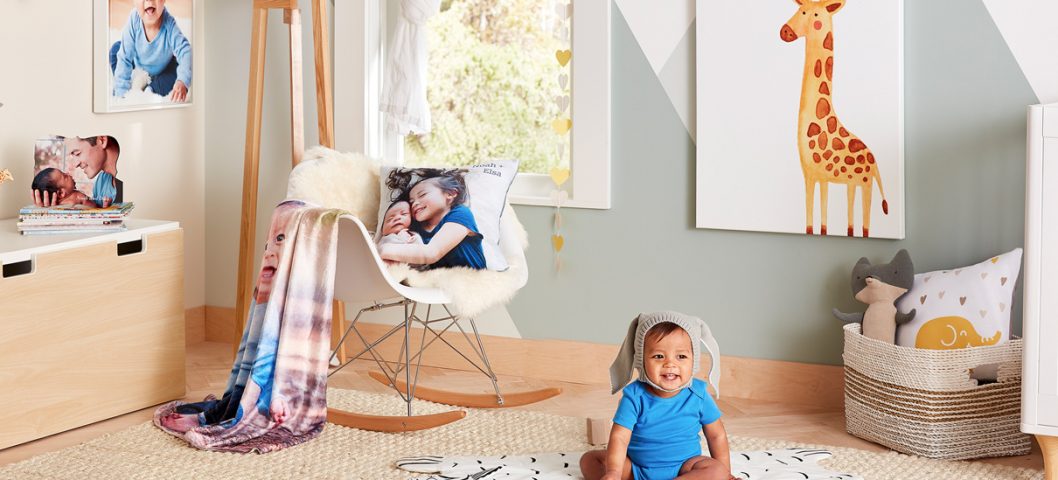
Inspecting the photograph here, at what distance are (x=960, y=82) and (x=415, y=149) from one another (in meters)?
1.72

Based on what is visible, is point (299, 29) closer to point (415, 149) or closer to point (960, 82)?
point (415, 149)

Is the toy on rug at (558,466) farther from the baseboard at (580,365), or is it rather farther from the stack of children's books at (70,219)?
the stack of children's books at (70,219)

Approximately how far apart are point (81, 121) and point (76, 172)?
1.49 ft

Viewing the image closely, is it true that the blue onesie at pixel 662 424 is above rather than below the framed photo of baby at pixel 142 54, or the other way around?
below

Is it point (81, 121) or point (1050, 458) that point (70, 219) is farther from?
point (1050, 458)

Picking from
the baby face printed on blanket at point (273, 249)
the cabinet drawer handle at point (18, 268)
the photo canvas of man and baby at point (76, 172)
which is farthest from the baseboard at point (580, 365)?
the cabinet drawer handle at point (18, 268)

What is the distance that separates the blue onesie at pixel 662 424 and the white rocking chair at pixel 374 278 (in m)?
0.68

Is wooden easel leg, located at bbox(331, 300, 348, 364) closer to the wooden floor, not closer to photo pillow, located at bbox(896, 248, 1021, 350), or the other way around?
the wooden floor

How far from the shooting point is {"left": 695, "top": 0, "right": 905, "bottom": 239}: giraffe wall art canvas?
10.5 feet

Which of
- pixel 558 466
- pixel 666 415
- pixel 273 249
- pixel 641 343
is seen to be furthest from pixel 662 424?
pixel 273 249

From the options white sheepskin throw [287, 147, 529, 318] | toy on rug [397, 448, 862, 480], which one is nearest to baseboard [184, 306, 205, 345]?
white sheepskin throw [287, 147, 529, 318]

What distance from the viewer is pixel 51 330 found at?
9.87ft

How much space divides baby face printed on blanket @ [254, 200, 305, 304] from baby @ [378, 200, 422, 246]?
27cm

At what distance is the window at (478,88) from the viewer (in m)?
3.74
